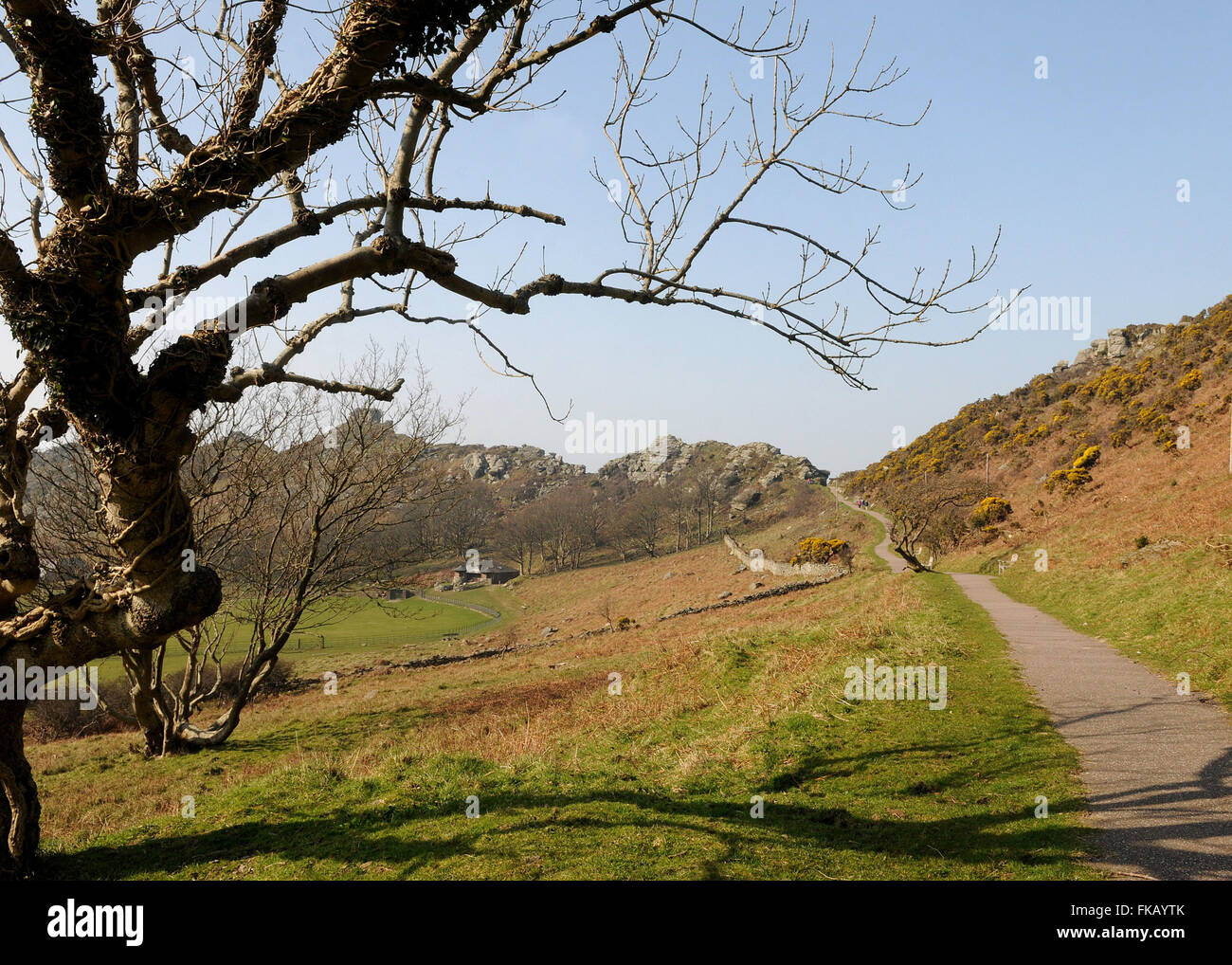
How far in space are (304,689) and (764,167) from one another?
29.9 metres

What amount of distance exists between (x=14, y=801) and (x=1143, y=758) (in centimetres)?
1098

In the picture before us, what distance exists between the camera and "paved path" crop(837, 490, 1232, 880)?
5230 mm

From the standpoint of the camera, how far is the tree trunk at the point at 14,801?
5.80m

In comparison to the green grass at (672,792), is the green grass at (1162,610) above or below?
above

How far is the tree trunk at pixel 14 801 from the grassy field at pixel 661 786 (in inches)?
12.4

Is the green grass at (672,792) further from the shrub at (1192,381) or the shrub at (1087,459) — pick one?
the shrub at (1192,381)

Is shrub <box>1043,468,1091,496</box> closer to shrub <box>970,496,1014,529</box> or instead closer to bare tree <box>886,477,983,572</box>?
shrub <box>970,496,1014,529</box>

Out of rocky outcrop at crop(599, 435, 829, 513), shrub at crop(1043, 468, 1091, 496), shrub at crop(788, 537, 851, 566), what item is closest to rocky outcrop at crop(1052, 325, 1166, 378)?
shrub at crop(1043, 468, 1091, 496)

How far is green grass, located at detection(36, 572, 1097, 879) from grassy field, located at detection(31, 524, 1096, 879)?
0.03 m

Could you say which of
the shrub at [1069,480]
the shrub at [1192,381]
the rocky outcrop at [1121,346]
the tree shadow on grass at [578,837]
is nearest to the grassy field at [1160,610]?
the tree shadow on grass at [578,837]

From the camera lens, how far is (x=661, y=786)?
8016mm

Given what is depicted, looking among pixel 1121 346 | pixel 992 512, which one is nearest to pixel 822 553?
pixel 992 512

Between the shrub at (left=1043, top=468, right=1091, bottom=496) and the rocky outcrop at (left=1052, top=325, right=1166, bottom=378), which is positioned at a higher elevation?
the rocky outcrop at (left=1052, top=325, right=1166, bottom=378)

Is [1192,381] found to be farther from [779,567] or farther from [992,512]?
[779,567]
